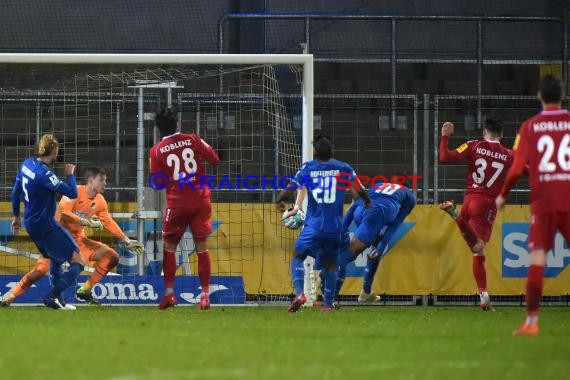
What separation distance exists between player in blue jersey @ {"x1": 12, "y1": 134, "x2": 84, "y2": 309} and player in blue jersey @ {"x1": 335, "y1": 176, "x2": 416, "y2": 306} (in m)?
3.22

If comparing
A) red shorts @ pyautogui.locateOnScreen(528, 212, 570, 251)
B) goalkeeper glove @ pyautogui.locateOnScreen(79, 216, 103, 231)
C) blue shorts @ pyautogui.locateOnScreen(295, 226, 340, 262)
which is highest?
red shorts @ pyautogui.locateOnScreen(528, 212, 570, 251)

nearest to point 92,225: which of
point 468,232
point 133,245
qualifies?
point 133,245

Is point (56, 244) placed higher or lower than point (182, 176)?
lower

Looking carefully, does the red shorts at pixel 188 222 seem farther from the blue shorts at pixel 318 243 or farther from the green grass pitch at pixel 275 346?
the blue shorts at pixel 318 243

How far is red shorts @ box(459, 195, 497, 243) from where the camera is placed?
13930 millimetres

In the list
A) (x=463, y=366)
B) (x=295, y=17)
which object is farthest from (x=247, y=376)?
(x=295, y=17)

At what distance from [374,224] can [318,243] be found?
2.40m

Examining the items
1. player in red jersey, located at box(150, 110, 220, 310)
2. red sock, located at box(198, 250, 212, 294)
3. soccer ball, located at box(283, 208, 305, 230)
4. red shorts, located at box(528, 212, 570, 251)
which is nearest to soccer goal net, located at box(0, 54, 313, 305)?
soccer ball, located at box(283, 208, 305, 230)

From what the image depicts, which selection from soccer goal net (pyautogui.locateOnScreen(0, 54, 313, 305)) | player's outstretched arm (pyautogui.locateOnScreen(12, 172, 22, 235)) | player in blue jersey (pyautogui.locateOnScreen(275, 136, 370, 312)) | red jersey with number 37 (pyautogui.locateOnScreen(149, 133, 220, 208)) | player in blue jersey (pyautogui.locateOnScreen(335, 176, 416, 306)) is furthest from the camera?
soccer goal net (pyautogui.locateOnScreen(0, 54, 313, 305))

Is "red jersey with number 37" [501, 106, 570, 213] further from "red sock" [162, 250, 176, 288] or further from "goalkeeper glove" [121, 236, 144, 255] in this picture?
"goalkeeper glove" [121, 236, 144, 255]

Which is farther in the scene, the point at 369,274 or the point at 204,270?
the point at 369,274

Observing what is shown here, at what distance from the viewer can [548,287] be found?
632 inches

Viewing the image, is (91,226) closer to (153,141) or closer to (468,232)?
(153,141)

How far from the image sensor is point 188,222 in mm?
13375
